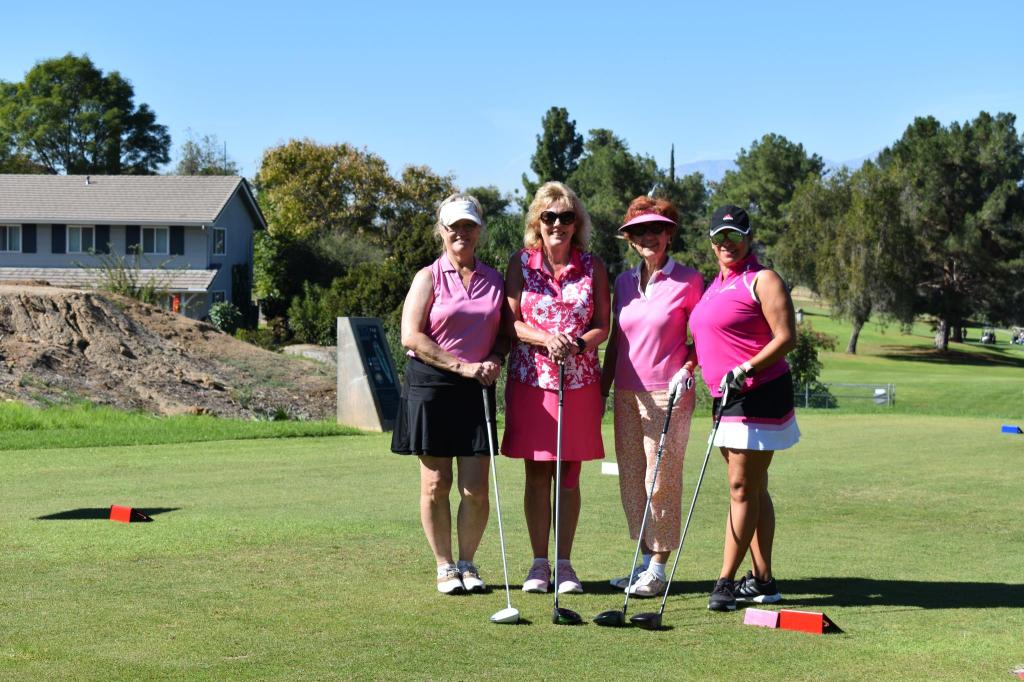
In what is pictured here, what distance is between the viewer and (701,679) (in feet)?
16.6

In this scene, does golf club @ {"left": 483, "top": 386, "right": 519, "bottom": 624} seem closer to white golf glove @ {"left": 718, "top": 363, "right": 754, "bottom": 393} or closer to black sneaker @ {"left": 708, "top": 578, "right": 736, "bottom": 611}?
black sneaker @ {"left": 708, "top": 578, "right": 736, "bottom": 611}

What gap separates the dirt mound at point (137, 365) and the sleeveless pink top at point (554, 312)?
13062 millimetres

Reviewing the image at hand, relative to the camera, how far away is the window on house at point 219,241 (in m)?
49.9

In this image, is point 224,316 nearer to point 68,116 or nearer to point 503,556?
point 503,556

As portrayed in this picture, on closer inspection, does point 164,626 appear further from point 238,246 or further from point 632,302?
point 238,246

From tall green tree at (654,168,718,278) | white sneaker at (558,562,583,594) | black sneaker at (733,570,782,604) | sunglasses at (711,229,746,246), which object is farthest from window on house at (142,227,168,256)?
black sneaker at (733,570,782,604)

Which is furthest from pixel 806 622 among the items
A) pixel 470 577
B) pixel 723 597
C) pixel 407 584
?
pixel 407 584

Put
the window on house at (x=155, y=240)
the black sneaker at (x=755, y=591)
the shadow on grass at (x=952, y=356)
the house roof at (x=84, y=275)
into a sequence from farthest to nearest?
the shadow on grass at (x=952, y=356) < the window on house at (x=155, y=240) < the house roof at (x=84, y=275) < the black sneaker at (x=755, y=591)

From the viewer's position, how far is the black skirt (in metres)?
6.86

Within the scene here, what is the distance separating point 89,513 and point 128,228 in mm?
41950

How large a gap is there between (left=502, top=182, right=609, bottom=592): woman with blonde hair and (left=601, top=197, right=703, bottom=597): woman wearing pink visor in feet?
0.52

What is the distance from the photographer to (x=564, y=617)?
6.04 m

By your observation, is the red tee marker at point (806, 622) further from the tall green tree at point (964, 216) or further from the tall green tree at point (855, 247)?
the tall green tree at point (964, 216)

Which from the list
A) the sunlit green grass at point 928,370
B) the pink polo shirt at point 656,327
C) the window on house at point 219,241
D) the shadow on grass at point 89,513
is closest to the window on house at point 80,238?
the window on house at point 219,241
